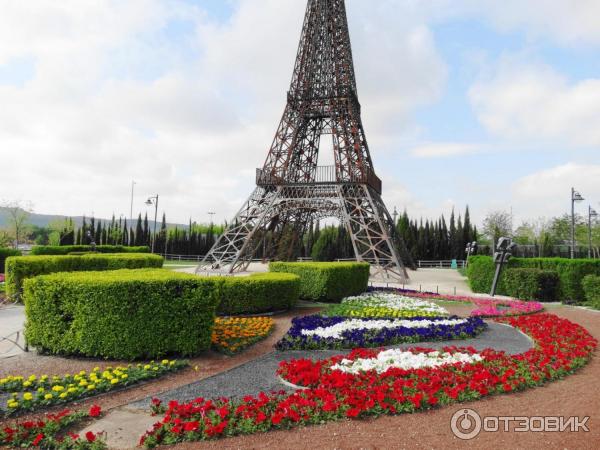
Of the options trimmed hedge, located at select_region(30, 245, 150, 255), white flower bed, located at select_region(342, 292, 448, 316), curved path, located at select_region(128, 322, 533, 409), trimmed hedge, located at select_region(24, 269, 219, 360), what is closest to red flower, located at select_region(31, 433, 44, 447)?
curved path, located at select_region(128, 322, 533, 409)

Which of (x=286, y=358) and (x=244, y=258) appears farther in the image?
(x=244, y=258)

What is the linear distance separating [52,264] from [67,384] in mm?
12083

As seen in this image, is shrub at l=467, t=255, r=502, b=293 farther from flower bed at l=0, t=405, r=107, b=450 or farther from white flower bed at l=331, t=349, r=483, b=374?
flower bed at l=0, t=405, r=107, b=450

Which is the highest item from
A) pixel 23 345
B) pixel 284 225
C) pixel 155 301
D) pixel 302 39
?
pixel 302 39

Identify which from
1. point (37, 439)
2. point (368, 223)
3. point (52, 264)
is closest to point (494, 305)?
point (368, 223)

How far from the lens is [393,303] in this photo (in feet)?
51.2

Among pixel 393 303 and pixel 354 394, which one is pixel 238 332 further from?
pixel 393 303

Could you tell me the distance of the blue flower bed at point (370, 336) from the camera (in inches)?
365

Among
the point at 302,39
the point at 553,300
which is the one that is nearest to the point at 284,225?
the point at 302,39

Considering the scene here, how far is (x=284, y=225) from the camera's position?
33.0 metres

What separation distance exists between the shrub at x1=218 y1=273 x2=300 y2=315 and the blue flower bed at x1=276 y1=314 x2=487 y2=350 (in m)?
2.45

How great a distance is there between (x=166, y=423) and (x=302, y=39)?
102 ft

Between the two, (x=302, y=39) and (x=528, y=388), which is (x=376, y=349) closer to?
(x=528, y=388)

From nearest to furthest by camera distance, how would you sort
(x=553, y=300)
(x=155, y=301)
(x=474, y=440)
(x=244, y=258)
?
(x=474, y=440), (x=155, y=301), (x=553, y=300), (x=244, y=258)
